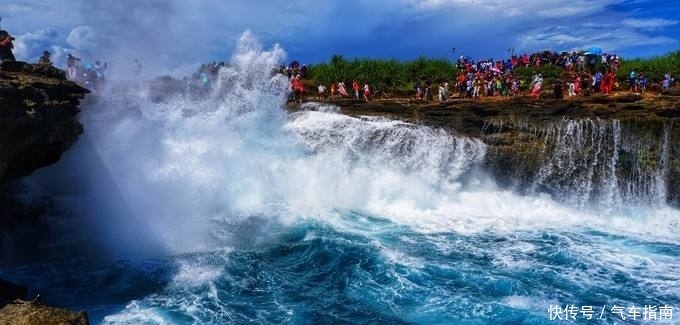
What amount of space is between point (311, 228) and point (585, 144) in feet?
28.7

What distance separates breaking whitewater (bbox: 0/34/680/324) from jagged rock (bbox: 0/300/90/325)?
58.7 inches

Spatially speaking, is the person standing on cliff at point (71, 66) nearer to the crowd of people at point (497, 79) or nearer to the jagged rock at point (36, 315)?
the crowd of people at point (497, 79)

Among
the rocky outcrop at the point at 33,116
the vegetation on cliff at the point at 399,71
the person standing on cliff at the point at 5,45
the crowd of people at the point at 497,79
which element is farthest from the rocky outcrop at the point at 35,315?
the vegetation on cliff at the point at 399,71

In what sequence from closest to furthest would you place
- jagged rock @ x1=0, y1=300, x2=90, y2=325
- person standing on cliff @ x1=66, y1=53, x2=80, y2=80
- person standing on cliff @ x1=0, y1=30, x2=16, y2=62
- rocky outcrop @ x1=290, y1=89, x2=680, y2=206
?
jagged rock @ x1=0, y1=300, x2=90, y2=325 → person standing on cliff @ x1=0, y1=30, x2=16, y2=62 → rocky outcrop @ x1=290, y1=89, x2=680, y2=206 → person standing on cliff @ x1=66, y1=53, x2=80, y2=80

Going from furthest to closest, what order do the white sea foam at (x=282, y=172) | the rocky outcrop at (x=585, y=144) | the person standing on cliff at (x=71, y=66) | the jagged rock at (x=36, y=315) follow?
the person standing on cliff at (x=71, y=66) → the rocky outcrop at (x=585, y=144) → the white sea foam at (x=282, y=172) → the jagged rock at (x=36, y=315)

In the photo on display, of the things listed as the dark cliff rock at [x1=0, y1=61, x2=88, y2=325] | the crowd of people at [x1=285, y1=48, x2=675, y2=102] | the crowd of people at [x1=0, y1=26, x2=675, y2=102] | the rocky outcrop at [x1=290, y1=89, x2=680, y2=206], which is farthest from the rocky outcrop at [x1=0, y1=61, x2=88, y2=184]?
the crowd of people at [x1=285, y1=48, x2=675, y2=102]

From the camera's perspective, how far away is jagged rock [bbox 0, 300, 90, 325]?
253 inches

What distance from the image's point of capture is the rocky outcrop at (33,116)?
9.11 metres

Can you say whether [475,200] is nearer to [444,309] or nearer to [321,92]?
[444,309]

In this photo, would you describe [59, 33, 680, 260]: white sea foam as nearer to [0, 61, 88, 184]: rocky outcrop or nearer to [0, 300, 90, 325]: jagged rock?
[0, 61, 88, 184]: rocky outcrop

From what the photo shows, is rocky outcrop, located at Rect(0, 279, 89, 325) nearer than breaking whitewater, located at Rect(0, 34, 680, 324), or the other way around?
rocky outcrop, located at Rect(0, 279, 89, 325)

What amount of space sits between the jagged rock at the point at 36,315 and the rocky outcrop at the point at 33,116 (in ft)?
11.2

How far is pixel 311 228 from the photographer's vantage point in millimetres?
13172

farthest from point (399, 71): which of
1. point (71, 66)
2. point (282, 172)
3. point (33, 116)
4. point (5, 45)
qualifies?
point (33, 116)
